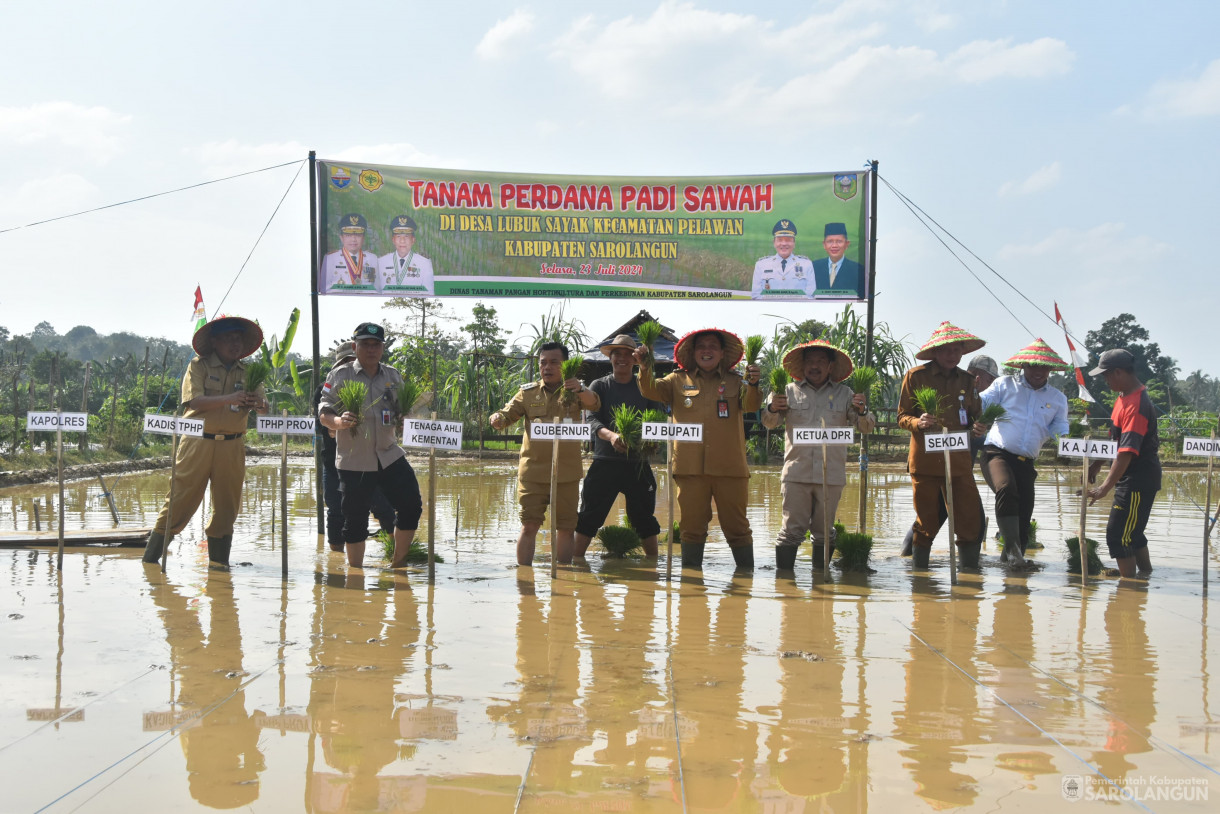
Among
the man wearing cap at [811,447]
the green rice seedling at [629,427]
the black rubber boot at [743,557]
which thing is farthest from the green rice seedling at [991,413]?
the green rice seedling at [629,427]

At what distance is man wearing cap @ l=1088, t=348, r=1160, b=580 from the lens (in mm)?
6551

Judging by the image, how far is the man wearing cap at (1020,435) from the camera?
23.5 ft

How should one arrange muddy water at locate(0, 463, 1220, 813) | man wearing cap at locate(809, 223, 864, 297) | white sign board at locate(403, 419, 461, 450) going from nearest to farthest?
muddy water at locate(0, 463, 1220, 813), white sign board at locate(403, 419, 461, 450), man wearing cap at locate(809, 223, 864, 297)

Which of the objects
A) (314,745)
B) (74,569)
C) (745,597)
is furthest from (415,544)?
(314,745)

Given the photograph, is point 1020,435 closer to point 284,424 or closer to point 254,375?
point 284,424

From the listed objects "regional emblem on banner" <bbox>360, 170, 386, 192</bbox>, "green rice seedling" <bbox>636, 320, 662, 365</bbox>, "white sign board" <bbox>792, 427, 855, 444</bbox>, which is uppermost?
"regional emblem on banner" <bbox>360, 170, 386, 192</bbox>

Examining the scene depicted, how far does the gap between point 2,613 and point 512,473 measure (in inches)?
474

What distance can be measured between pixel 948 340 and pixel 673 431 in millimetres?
2285

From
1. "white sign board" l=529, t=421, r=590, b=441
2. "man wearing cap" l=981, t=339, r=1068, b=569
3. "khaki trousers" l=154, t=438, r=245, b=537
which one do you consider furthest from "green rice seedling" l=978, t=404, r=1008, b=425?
"khaki trousers" l=154, t=438, r=245, b=537

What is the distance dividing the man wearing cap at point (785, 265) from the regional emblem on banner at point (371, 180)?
3588 millimetres

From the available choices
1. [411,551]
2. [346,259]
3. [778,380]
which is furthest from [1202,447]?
[346,259]

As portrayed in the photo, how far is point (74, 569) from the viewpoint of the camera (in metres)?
6.37

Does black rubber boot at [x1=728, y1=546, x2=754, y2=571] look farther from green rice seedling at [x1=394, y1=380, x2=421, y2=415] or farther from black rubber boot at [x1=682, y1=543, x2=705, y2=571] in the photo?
green rice seedling at [x1=394, y1=380, x2=421, y2=415]

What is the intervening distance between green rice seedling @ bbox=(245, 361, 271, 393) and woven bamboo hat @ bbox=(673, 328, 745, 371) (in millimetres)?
2848
